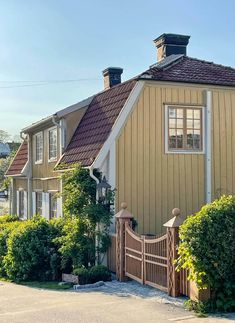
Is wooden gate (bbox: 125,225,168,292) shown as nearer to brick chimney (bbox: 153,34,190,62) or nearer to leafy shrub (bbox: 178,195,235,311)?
leafy shrub (bbox: 178,195,235,311)

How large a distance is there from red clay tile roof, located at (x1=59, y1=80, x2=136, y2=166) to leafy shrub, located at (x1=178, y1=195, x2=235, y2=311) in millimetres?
5818

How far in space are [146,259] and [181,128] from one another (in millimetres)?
5204

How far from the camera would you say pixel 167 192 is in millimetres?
14500

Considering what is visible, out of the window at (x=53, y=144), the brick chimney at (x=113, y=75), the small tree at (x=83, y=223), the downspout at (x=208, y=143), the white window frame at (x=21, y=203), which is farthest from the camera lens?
the white window frame at (x=21, y=203)

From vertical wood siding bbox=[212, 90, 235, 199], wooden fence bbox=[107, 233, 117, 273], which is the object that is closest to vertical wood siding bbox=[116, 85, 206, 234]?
vertical wood siding bbox=[212, 90, 235, 199]

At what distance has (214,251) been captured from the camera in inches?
337

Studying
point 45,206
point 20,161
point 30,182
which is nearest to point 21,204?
point 20,161

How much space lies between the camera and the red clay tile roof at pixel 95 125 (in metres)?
14.4

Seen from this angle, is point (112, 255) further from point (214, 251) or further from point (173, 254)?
point (214, 251)

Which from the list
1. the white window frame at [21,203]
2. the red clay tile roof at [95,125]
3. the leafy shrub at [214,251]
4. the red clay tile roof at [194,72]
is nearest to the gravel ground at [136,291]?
the leafy shrub at [214,251]

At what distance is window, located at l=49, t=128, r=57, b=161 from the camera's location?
1903 centimetres

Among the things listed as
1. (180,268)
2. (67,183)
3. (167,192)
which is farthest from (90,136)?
(180,268)

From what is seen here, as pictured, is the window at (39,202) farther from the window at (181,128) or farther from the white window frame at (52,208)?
the window at (181,128)

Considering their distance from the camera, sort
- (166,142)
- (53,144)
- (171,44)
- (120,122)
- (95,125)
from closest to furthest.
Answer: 1. (120,122)
2. (166,142)
3. (95,125)
4. (171,44)
5. (53,144)
